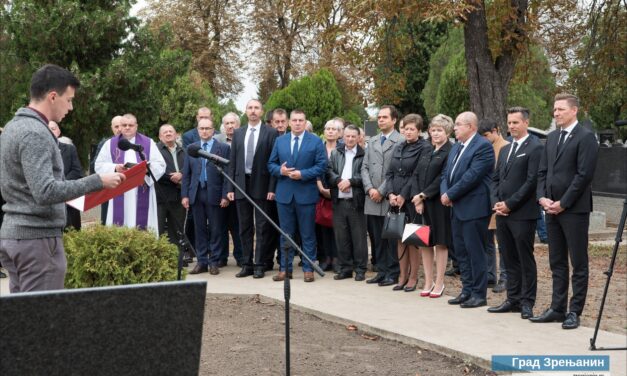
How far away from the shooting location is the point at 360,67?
19016 mm

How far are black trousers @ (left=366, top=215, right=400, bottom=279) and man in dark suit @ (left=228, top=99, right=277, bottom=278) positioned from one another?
144 centimetres

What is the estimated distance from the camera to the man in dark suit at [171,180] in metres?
12.7

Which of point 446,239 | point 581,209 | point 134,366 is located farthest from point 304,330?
point 134,366

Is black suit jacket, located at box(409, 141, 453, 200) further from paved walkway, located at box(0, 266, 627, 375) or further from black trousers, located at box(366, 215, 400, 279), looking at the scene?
paved walkway, located at box(0, 266, 627, 375)

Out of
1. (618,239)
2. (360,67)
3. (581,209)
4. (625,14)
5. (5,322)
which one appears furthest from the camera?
(360,67)

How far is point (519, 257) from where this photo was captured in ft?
29.5

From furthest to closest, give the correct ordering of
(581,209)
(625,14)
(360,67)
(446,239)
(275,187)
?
(360,67), (625,14), (275,187), (446,239), (581,209)

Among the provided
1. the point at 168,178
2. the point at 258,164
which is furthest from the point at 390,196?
the point at 168,178

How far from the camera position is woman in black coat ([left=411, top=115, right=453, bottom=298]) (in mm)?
10016

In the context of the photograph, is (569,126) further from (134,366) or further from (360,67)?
(360,67)

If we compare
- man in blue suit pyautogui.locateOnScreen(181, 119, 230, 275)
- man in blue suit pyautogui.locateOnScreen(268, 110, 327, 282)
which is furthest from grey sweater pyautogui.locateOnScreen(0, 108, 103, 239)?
man in blue suit pyautogui.locateOnScreen(181, 119, 230, 275)

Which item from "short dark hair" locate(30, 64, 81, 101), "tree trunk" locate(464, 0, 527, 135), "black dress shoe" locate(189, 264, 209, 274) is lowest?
"black dress shoe" locate(189, 264, 209, 274)

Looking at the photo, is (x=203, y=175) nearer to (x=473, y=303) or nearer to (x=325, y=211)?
(x=325, y=211)

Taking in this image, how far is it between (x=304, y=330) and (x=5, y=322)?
5.95 meters
